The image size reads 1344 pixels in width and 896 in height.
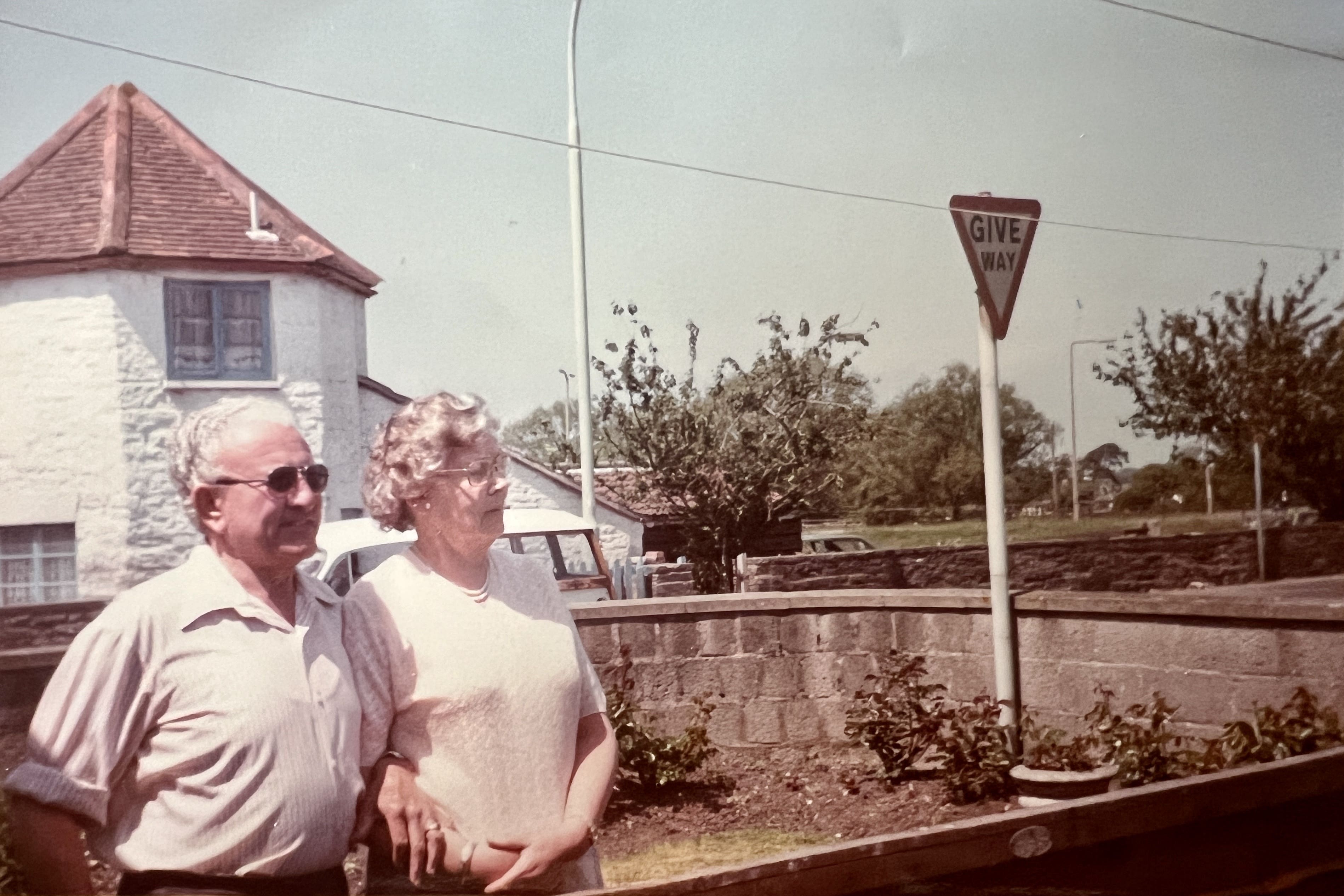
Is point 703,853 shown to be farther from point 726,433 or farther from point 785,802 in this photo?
point 726,433

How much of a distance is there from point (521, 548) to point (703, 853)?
1242 millimetres

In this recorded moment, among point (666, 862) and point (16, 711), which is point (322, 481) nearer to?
point (16, 711)

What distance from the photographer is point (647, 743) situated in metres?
3.65

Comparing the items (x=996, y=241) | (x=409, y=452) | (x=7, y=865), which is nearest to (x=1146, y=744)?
(x=996, y=241)

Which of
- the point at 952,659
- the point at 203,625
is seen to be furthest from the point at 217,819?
the point at 952,659

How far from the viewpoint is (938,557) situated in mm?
8883

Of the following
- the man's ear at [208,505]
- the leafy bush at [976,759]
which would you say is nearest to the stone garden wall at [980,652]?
the leafy bush at [976,759]

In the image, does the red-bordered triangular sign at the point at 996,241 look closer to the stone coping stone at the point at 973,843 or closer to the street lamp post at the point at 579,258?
the street lamp post at the point at 579,258

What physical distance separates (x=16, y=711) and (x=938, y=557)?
300 inches

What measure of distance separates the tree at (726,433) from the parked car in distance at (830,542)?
271 millimetres

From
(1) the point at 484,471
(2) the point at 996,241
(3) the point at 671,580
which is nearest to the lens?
(1) the point at 484,471

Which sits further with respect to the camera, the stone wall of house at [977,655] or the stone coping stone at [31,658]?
the stone wall of house at [977,655]

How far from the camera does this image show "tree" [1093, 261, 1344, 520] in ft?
11.3

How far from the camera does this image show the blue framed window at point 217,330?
192 centimetres
